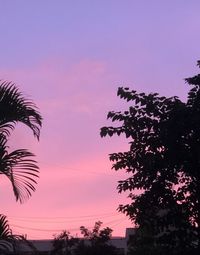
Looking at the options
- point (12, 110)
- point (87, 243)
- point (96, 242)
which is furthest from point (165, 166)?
point (87, 243)

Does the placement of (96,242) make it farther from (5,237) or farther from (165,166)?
(5,237)

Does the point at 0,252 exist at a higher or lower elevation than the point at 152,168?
lower

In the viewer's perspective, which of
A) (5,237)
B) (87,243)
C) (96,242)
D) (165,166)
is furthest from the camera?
(87,243)

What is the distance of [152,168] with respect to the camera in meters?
10.1

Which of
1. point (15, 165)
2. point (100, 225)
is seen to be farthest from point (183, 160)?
point (100, 225)

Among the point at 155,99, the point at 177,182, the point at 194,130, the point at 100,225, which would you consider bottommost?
the point at 177,182

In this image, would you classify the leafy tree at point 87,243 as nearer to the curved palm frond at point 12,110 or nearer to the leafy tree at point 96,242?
the leafy tree at point 96,242

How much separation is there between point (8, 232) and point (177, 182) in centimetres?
447

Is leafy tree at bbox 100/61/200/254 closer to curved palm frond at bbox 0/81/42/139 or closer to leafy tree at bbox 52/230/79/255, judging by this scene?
curved palm frond at bbox 0/81/42/139

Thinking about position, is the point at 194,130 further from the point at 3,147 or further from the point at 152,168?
the point at 3,147

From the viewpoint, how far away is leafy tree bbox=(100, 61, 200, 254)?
395 inches

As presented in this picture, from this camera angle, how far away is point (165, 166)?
33.4 ft

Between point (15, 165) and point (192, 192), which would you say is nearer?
point (15, 165)

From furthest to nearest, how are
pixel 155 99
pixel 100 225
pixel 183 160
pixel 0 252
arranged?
pixel 100 225
pixel 155 99
pixel 183 160
pixel 0 252
